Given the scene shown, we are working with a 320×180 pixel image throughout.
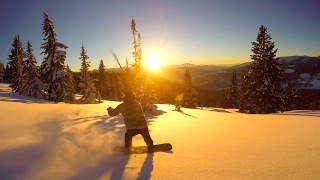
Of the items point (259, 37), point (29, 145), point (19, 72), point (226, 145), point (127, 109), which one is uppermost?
point (259, 37)

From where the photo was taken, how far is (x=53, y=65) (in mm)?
28625

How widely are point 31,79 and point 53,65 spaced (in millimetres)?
9643

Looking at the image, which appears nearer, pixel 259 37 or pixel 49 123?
pixel 49 123

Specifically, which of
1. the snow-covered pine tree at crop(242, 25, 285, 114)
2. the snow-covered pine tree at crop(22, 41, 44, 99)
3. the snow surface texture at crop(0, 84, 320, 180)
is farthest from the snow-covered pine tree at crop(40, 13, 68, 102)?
the snow-covered pine tree at crop(242, 25, 285, 114)

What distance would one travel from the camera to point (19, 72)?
144 ft

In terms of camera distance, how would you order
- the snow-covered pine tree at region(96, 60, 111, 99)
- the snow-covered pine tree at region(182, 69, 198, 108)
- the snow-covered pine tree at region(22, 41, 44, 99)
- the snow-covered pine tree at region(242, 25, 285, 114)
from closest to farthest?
the snow-covered pine tree at region(242, 25, 285, 114) → the snow-covered pine tree at region(22, 41, 44, 99) → the snow-covered pine tree at region(182, 69, 198, 108) → the snow-covered pine tree at region(96, 60, 111, 99)

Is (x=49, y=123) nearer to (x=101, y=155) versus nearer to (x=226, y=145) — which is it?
(x=101, y=155)

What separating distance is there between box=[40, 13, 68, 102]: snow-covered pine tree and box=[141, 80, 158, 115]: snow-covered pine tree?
1649cm

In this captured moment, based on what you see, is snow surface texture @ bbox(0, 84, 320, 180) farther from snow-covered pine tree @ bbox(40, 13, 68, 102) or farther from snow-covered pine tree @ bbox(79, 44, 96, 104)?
snow-covered pine tree @ bbox(79, 44, 96, 104)

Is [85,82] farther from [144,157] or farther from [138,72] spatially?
[144,157]

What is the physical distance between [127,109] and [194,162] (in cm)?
220

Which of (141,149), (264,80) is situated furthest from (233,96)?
(141,149)

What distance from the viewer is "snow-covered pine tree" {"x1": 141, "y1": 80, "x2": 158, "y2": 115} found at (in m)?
16.5

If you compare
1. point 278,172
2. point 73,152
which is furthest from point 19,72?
point 278,172
